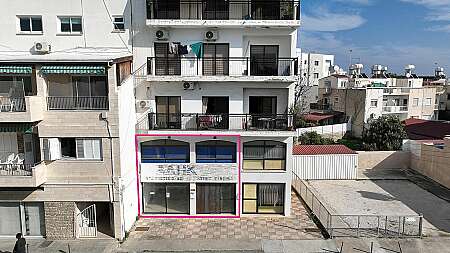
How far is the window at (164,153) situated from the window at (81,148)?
307 cm

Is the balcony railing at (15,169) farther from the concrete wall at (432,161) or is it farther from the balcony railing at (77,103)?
the concrete wall at (432,161)

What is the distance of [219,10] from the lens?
1917 centimetres

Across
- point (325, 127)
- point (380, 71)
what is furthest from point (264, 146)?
point (380, 71)

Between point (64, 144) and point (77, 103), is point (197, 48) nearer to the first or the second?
point (77, 103)

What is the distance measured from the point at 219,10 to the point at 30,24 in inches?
418

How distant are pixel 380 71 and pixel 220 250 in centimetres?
6123

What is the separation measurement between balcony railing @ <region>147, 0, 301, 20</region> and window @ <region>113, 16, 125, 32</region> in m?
1.80

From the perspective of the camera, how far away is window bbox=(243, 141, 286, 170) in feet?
65.0

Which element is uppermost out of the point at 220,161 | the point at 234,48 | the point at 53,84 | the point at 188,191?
the point at 234,48

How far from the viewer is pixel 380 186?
25.6 m

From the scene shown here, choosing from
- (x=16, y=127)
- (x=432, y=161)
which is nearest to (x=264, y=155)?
(x=16, y=127)

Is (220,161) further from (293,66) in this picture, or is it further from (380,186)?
(380,186)

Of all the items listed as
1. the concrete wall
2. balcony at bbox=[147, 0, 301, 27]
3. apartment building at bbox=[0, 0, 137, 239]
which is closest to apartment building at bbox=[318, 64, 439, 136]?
the concrete wall

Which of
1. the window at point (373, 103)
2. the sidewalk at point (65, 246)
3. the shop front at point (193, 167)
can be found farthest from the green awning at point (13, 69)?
the window at point (373, 103)
